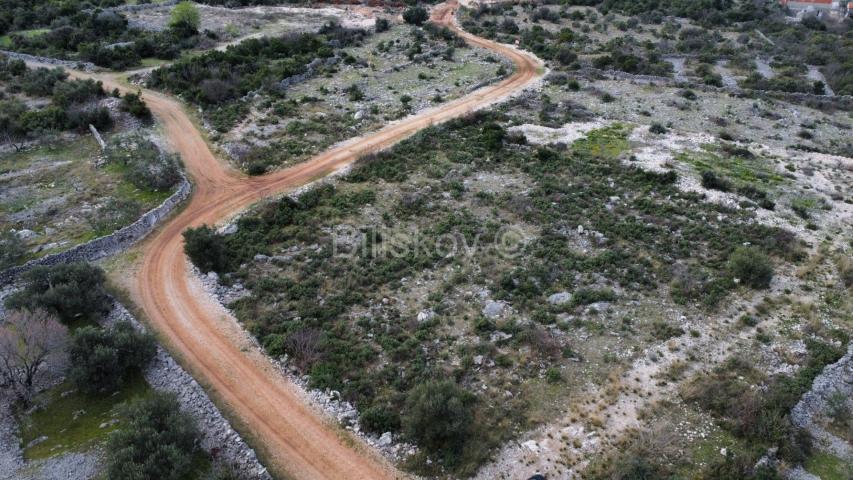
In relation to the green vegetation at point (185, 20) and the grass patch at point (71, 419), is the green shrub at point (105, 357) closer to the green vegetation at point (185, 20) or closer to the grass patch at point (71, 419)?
the grass patch at point (71, 419)

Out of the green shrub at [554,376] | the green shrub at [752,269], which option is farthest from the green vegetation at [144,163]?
the green shrub at [752,269]

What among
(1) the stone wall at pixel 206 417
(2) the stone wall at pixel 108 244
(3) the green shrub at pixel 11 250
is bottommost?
(1) the stone wall at pixel 206 417

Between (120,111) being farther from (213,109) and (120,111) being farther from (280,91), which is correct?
(280,91)

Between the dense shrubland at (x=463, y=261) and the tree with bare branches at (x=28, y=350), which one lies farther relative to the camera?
the dense shrubland at (x=463, y=261)

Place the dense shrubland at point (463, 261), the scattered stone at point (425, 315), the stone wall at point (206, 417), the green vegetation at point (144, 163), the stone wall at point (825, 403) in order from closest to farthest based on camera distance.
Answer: the stone wall at point (206, 417)
the stone wall at point (825, 403)
the dense shrubland at point (463, 261)
the scattered stone at point (425, 315)
the green vegetation at point (144, 163)

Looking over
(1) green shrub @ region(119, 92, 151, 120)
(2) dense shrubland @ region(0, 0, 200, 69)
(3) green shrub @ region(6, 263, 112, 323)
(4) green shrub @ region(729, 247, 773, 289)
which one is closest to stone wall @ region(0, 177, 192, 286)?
(3) green shrub @ region(6, 263, 112, 323)

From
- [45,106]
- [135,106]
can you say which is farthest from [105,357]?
[45,106]

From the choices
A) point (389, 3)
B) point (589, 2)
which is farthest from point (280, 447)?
point (589, 2)

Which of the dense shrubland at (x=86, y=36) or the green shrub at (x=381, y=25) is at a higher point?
the dense shrubland at (x=86, y=36)
